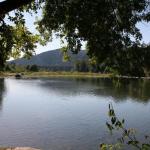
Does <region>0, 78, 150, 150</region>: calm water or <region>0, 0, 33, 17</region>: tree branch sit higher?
<region>0, 0, 33, 17</region>: tree branch

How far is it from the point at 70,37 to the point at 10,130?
25793 millimetres

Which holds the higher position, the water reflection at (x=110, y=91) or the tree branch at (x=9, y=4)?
the tree branch at (x=9, y=4)

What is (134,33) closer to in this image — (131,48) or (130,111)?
(131,48)

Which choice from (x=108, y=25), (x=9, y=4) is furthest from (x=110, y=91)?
(x=9, y=4)

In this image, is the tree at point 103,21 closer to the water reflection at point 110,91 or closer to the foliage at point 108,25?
the foliage at point 108,25

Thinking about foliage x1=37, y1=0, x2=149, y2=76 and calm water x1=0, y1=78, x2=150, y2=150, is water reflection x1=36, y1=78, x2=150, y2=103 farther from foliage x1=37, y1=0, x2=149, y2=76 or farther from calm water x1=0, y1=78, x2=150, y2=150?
foliage x1=37, y1=0, x2=149, y2=76

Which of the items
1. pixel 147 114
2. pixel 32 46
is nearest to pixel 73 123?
pixel 147 114

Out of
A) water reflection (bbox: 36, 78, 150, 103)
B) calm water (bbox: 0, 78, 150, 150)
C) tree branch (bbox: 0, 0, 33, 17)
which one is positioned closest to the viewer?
tree branch (bbox: 0, 0, 33, 17)

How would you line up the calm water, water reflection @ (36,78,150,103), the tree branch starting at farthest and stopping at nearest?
water reflection @ (36,78,150,103)
the calm water
the tree branch

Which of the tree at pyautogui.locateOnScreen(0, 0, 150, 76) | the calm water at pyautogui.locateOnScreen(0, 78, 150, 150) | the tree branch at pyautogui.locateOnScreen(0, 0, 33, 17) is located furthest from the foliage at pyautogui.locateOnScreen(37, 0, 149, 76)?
the calm water at pyautogui.locateOnScreen(0, 78, 150, 150)

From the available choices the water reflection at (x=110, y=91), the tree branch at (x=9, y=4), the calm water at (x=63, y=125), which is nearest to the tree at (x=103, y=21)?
the tree branch at (x=9, y=4)

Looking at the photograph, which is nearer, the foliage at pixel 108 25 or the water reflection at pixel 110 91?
the foliage at pixel 108 25

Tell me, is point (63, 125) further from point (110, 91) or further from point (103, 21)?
point (110, 91)

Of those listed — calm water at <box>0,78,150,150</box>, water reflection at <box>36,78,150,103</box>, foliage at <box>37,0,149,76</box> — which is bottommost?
calm water at <box>0,78,150,150</box>
